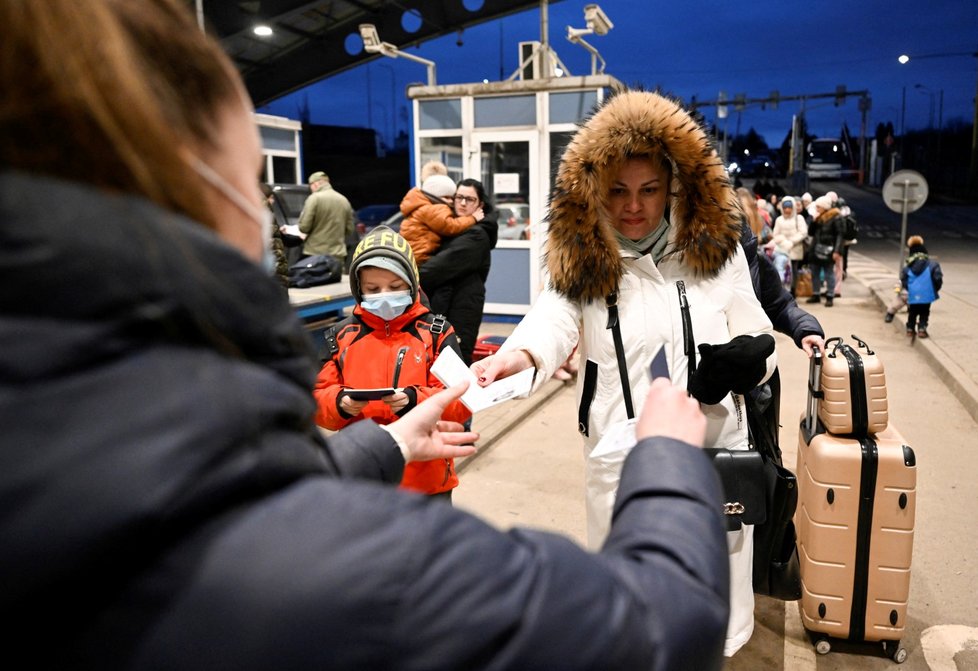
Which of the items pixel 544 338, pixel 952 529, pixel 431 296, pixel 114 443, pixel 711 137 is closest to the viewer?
pixel 114 443

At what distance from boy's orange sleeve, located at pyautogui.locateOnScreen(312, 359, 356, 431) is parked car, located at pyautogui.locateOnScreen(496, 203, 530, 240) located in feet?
23.4

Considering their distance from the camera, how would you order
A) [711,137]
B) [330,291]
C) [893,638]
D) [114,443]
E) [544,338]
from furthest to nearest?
1. [330,291]
2. [893,638]
3. [711,137]
4. [544,338]
5. [114,443]

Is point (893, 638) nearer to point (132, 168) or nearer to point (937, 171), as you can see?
point (132, 168)

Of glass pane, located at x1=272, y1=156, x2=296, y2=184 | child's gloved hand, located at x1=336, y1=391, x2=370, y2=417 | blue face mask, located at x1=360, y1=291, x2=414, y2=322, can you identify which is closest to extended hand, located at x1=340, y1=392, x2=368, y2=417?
child's gloved hand, located at x1=336, y1=391, x2=370, y2=417

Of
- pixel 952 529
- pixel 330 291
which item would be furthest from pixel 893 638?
pixel 330 291

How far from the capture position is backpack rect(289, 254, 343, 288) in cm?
740

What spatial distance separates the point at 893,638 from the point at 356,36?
64.5 ft

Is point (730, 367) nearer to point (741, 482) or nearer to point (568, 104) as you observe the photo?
point (741, 482)

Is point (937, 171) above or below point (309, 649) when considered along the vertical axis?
above

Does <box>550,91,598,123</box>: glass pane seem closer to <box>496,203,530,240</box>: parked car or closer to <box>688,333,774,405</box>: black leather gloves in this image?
<box>496,203,530,240</box>: parked car

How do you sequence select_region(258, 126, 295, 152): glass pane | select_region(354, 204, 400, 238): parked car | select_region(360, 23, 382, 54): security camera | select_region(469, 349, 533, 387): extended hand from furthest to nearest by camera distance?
select_region(354, 204, 400, 238): parked car
select_region(258, 126, 295, 152): glass pane
select_region(360, 23, 382, 54): security camera
select_region(469, 349, 533, 387): extended hand

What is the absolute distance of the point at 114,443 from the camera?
1.93 ft

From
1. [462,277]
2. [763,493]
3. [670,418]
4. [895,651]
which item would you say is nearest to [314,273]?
[462,277]

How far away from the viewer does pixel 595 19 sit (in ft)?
31.7
